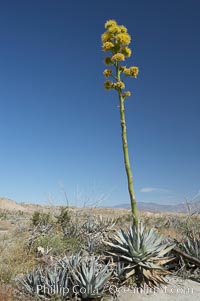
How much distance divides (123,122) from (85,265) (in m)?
2.39

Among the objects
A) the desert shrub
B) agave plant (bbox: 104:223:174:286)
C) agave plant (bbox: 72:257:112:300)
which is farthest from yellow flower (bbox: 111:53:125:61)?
the desert shrub

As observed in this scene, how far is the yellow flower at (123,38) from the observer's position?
660cm

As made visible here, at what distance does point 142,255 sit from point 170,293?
0.67 m

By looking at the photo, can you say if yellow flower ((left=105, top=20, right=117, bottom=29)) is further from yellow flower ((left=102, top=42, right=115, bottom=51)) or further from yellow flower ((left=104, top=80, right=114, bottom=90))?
yellow flower ((left=104, top=80, right=114, bottom=90))

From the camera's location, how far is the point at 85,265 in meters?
5.40

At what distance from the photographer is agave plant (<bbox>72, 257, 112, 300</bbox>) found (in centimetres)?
518

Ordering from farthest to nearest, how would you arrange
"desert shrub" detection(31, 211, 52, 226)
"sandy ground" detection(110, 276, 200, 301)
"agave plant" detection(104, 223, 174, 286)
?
"desert shrub" detection(31, 211, 52, 226) → "agave plant" detection(104, 223, 174, 286) → "sandy ground" detection(110, 276, 200, 301)

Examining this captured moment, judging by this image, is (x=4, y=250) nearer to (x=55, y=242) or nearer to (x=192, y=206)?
(x=55, y=242)

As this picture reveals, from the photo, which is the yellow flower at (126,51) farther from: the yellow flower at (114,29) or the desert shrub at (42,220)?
the desert shrub at (42,220)

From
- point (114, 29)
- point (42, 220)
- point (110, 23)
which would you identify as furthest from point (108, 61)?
point (42, 220)

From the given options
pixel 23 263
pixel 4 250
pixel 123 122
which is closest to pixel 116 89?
pixel 123 122

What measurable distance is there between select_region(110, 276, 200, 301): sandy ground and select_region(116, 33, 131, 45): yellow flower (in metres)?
4.09

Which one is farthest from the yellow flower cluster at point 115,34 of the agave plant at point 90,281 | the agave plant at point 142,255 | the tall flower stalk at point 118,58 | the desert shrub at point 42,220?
the desert shrub at point 42,220

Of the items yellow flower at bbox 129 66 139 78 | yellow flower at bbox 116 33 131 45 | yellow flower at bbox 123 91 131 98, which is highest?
yellow flower at bbox 116 33 131 45
